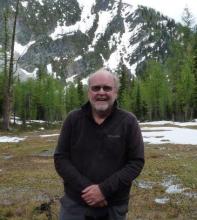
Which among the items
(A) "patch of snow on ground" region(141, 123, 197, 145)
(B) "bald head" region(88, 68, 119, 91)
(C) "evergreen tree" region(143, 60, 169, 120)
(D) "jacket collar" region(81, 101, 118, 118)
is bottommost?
(A) "patch of snow on ground" region(141, 123, 197, 145)

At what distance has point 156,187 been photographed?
584 inches

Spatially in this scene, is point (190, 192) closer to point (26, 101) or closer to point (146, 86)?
point (146, 86)

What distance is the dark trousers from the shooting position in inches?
235

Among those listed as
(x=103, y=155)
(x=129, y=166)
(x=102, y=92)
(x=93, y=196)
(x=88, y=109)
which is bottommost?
(x=93, y=196)

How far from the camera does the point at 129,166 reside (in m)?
6.03

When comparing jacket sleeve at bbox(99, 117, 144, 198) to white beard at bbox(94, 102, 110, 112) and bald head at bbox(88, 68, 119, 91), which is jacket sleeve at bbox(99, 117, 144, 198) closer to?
white beard at bbox(94, 102, 110, 112)

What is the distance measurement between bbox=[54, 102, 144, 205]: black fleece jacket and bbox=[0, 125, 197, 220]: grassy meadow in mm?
4550

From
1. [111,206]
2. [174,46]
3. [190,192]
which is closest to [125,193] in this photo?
[111,206]

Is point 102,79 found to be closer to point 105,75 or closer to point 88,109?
point 105,75

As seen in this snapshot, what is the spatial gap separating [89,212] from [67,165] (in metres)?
0.65

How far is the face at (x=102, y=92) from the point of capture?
20.0ft

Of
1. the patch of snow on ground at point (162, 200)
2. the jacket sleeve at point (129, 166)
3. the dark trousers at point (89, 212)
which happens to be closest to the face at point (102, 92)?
the jacket sleeve at point (129, 166)

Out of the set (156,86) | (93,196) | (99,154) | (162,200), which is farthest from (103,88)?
(156,86)

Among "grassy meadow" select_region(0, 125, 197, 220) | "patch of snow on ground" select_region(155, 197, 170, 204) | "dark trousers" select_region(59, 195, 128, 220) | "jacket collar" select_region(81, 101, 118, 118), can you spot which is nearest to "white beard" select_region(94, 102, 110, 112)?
"jacket collar" select_region(81, 101, 118, 118)
